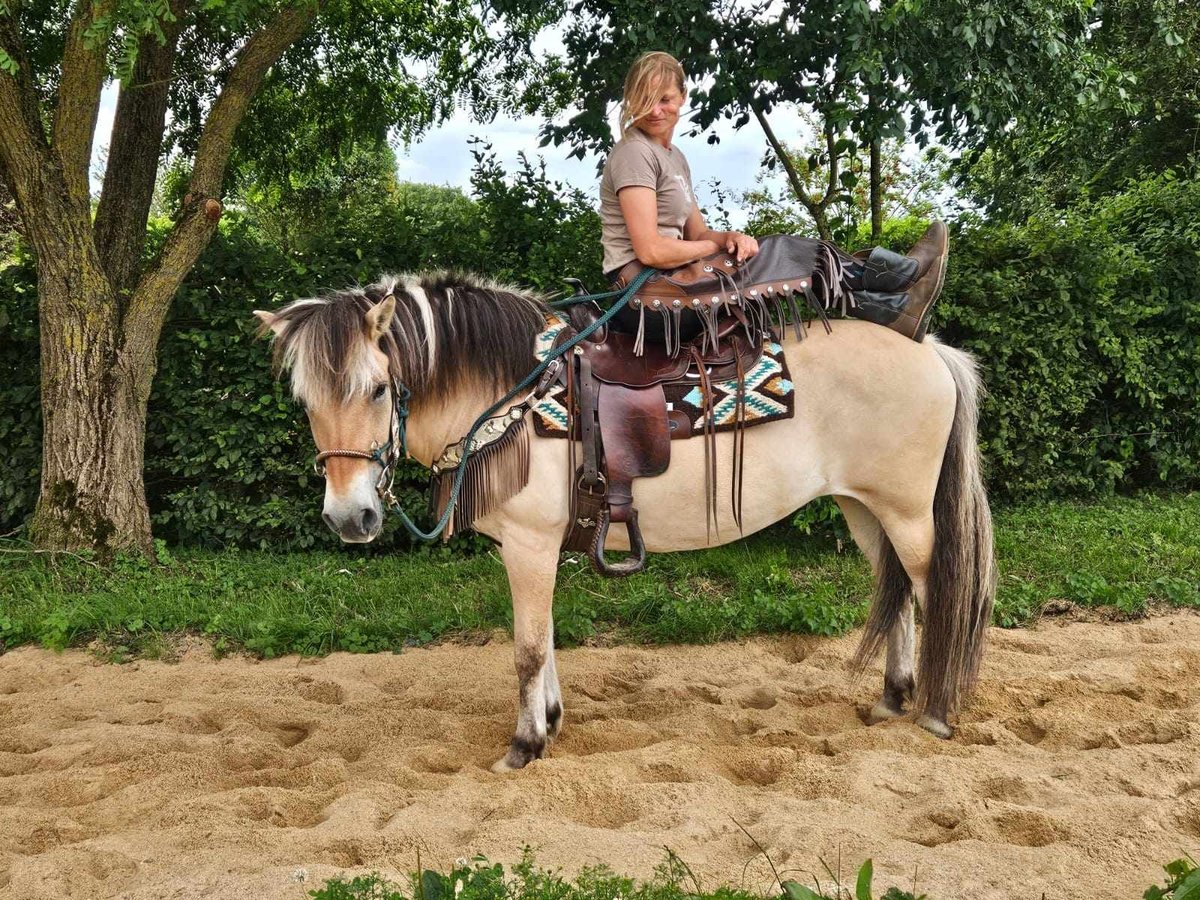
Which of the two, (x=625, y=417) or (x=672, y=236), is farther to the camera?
(x=672, y=236)

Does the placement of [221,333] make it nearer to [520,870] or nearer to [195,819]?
[195,819]

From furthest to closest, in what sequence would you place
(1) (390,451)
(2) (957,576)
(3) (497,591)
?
(3) (497,591) → (2) (957,576) → (1) (390,451)

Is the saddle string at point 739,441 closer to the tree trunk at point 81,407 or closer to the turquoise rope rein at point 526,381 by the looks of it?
the turquoise rope rein at point 526,381

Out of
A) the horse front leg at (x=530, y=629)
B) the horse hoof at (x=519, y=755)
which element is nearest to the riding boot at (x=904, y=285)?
the horse front leg at (x=530, y=629)

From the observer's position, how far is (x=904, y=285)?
3.66 meters

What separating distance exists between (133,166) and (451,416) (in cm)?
436

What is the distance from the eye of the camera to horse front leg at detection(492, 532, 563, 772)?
3.39m

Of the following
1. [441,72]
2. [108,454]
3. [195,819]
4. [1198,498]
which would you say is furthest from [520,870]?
[441,72]

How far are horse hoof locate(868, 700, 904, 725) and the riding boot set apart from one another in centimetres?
150

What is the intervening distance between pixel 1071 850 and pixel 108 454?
5.55 meters

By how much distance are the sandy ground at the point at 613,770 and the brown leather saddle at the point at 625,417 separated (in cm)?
86

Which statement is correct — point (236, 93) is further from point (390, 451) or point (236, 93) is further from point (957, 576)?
point (957, 576)

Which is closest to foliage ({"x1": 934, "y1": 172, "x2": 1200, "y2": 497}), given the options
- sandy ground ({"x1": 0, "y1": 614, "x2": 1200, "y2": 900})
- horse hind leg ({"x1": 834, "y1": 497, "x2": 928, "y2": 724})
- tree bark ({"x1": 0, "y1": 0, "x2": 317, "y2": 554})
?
sandy ground ({"x1": 0, "y1": 614, "x2": 1200, "y2": 900})

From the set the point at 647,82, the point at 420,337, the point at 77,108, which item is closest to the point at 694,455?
the point at 420,337
